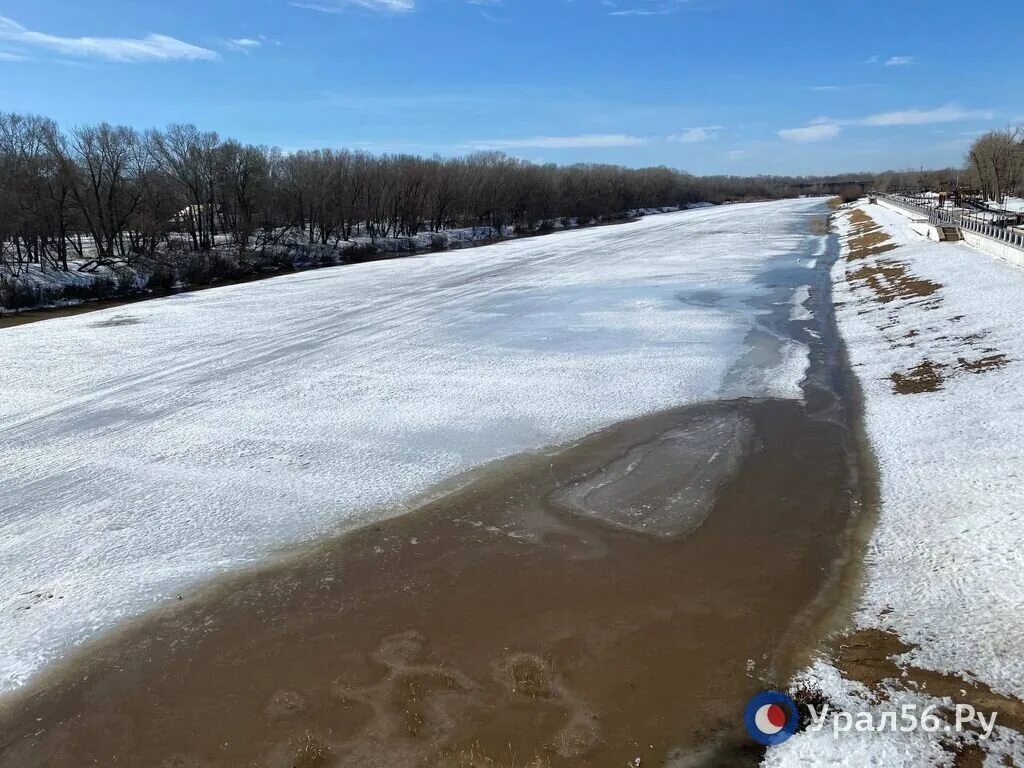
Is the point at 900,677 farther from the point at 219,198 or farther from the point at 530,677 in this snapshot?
the point at 219,198

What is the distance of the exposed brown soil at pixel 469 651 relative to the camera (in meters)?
6.05

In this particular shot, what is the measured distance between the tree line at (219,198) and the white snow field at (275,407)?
18.9 m

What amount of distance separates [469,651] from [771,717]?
302cm

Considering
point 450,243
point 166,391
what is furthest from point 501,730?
point 450,243

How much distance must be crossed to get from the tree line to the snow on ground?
44.4m

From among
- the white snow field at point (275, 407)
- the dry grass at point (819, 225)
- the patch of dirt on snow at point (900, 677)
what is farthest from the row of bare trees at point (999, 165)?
the patch of dirt on snow at point (900, 677)

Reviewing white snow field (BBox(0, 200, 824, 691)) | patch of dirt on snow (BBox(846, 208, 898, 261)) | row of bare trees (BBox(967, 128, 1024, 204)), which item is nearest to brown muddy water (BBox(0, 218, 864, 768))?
white snow field (BBox(0, 200, 824, 691))

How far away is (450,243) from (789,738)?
213 feet

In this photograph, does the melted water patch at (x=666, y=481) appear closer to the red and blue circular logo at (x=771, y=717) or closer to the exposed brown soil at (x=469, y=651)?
the exposed brown soil at (x=469, y=651)

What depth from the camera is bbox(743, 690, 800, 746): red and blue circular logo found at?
5.94 m

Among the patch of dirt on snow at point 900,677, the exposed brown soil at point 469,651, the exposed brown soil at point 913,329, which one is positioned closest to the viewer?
the patch of dirt on snow at point 900,677

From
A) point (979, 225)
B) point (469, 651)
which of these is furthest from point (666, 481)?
point (979, 225)

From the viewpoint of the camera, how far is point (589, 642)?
23.9 feet

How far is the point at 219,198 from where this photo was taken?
60781mm
